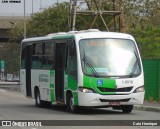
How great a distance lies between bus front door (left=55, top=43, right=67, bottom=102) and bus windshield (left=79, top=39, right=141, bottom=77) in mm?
1526

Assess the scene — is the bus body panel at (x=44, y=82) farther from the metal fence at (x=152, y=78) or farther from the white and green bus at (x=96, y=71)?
the metal fence at (x=152, y=78)

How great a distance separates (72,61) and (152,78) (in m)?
8.02

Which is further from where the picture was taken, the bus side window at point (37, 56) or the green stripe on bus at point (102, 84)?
the bus side window at point (37, 56)

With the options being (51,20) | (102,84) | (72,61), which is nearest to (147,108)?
(102,84)

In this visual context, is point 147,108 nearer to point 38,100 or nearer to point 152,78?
point 152,78

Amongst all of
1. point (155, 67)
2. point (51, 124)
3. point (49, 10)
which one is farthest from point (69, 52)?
point (49, 10)

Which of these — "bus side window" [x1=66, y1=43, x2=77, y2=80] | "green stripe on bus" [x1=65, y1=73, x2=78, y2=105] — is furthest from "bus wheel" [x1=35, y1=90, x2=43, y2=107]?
"bus side window" [x1=66, y1=43, x2=77, y2=80]

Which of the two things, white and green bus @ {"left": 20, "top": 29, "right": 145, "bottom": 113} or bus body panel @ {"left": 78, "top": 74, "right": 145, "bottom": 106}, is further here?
white and green bus @ {"left": 20, "top": 29, "right": 145, "bottom": 113}

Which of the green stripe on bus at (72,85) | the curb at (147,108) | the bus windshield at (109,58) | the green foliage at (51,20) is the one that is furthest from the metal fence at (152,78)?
the green foliage at (51,20)

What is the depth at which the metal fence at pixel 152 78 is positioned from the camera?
26219 millimetres

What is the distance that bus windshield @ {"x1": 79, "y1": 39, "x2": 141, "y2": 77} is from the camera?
18.9 m

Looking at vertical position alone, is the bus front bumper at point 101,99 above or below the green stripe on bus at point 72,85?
below

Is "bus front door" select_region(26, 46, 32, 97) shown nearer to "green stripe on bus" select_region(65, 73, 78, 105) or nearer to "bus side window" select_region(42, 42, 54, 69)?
"bus side window" select_region(42, 42, 54, 69)

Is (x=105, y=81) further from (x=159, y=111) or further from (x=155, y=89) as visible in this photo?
(x=155, y=89)
